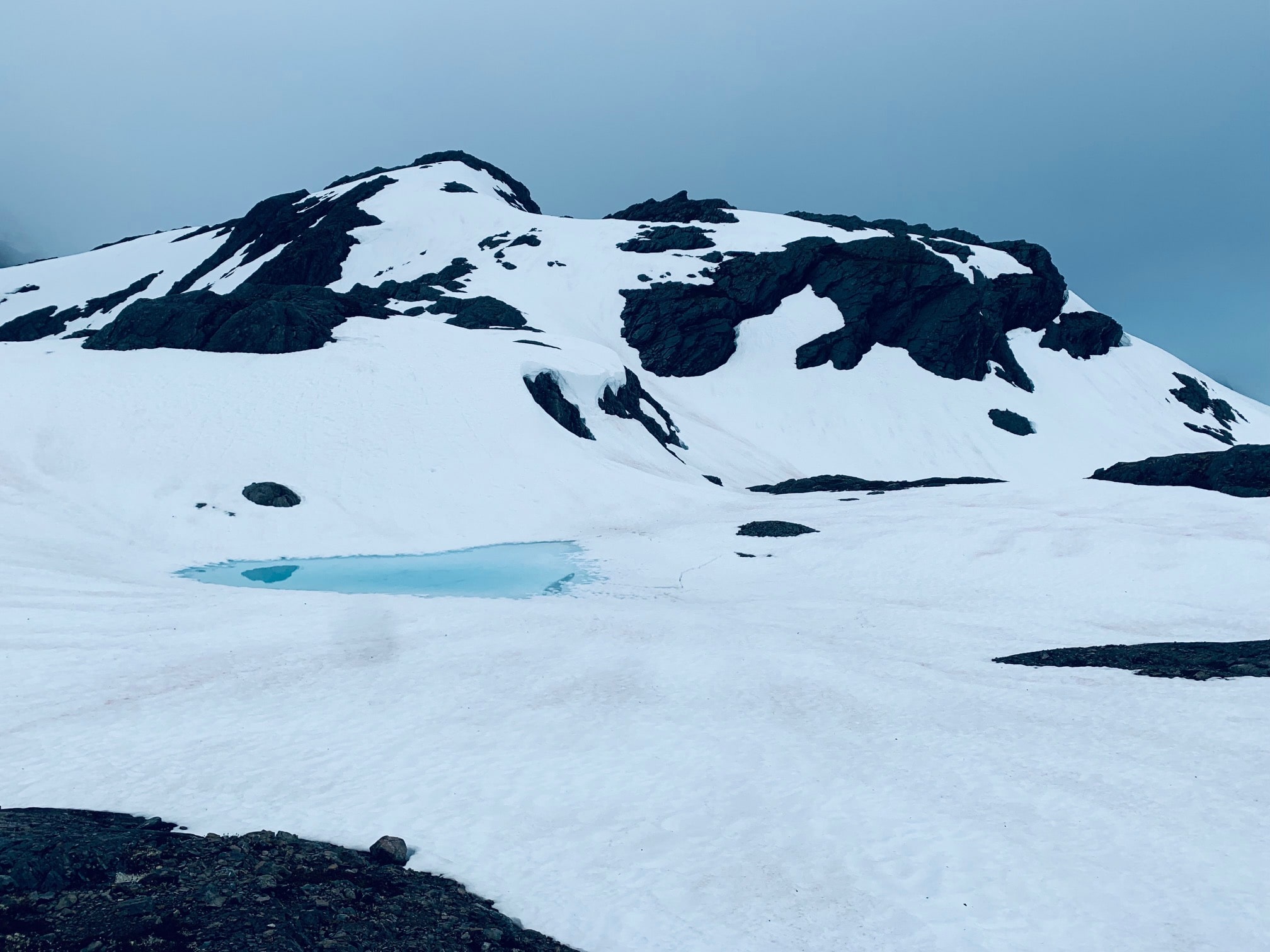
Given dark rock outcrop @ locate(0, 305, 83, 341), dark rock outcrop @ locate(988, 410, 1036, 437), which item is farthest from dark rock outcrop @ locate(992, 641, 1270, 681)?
dark rock outcrop @ locate(0, 305, 83, 341)

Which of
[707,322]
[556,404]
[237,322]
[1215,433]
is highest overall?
[707,322]

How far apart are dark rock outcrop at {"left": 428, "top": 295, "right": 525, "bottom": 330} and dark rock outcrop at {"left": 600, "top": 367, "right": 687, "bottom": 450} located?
18309 mm

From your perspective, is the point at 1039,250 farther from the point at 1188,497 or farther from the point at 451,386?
the point at 451,386

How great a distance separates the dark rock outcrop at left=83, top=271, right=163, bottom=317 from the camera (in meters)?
104

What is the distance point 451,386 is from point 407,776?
136 ft

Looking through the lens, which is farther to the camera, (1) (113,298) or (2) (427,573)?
(1) (113,298)

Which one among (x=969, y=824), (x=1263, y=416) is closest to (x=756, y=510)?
(x=969, y=824)

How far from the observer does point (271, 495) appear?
118ft

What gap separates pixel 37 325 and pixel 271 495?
94677 mm

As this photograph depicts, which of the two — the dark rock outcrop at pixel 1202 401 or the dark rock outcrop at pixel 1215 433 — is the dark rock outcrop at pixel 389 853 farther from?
the dark rock outcrop at pixel 1202 401

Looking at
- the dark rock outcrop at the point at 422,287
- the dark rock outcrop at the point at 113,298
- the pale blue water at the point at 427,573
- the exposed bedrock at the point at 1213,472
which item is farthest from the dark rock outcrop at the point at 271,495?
the dark rock outcrop at the point at 113,298

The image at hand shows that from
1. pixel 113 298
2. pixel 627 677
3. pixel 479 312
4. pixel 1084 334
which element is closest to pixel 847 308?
pixel 1084 334

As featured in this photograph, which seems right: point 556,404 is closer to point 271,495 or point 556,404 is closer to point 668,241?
point 271,495

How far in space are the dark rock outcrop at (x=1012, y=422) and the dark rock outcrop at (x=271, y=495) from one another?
269ft
